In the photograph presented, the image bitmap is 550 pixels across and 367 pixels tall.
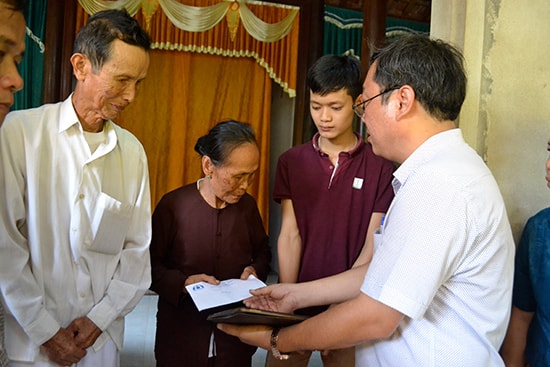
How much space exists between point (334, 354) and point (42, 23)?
14.8ft

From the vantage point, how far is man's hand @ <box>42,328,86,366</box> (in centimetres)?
140

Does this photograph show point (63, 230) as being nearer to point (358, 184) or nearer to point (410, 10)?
point (358, 184)

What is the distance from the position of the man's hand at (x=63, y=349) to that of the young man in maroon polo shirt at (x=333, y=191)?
83 centimetres

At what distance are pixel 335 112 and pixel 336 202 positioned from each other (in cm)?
35

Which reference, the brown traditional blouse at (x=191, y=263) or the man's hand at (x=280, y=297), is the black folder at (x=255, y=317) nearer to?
the man's hand at (x=280, y=297)

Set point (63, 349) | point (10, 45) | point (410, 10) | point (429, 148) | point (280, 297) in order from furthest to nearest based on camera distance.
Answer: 1. point (410, 10)
2. point (280, 297)
3. point (63, 349)
4. point (429, 148)
5. point (10, 45)

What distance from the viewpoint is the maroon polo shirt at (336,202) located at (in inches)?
73.0

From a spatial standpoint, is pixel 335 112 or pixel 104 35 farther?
pixel 335 112

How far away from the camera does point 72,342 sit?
1.42 meters

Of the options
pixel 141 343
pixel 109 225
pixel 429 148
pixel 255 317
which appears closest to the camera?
pixel 429 148

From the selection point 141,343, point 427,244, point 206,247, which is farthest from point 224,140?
point 141,343

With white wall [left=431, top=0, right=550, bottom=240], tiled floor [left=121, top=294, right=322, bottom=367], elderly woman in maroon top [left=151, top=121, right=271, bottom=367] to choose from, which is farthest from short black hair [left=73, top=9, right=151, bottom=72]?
tiled floor [left=121, top=294, right=322, bottom=367]

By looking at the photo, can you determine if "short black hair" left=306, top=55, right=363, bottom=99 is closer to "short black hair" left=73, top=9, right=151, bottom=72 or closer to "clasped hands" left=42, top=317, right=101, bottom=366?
"short black hair" left=73, top=9, right=151, bottom=72

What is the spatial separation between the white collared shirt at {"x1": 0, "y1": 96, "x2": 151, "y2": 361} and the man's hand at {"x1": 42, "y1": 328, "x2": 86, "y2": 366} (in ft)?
0.08
